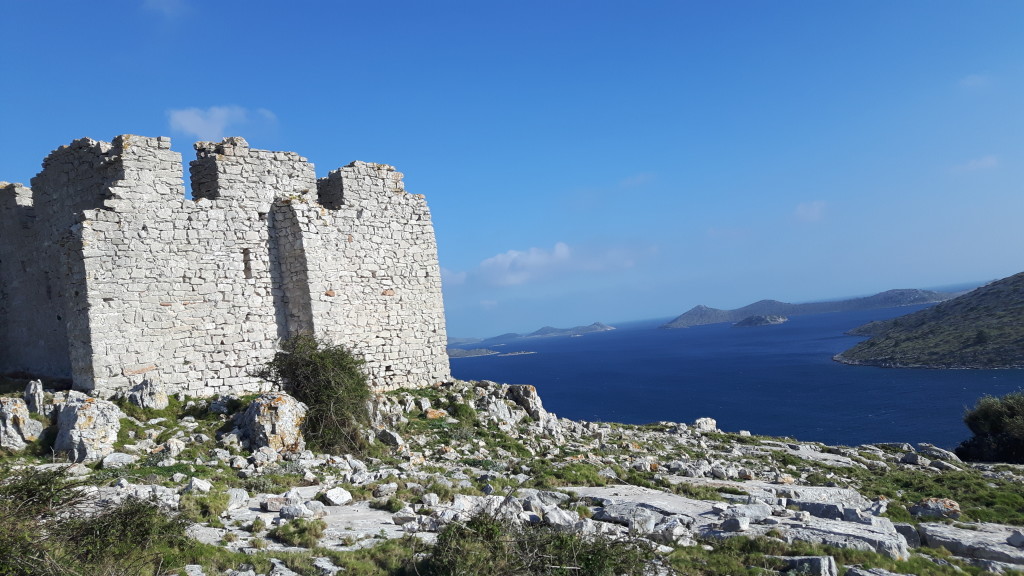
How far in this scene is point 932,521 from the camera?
30.5 feet

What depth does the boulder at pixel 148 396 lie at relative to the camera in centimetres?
1093

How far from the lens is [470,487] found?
30.0 feet

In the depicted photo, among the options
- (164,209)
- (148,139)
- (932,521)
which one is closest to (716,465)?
(932,521)

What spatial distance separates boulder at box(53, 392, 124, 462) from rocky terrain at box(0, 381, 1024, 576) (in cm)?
2

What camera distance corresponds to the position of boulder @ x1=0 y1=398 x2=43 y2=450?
927 cm

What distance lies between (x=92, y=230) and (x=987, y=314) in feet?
293

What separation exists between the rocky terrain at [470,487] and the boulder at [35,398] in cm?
2

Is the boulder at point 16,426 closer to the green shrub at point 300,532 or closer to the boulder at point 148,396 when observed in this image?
the boulder at point 148,396

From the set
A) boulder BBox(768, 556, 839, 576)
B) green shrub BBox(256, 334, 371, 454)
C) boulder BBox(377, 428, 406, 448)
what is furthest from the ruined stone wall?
boulder BBox(768, 556, 839, 576)

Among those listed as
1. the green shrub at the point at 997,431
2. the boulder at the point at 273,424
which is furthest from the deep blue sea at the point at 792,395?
the boulder at the point at 273,424

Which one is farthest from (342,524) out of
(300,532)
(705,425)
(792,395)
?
(792,395)

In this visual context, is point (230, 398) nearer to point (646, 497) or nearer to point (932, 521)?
point (646, 497)

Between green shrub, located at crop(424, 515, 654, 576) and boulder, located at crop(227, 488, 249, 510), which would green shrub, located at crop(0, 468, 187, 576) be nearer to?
boulder, located at crop(227, 488, 249, 510)

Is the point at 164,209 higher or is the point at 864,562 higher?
the point at 164,209
